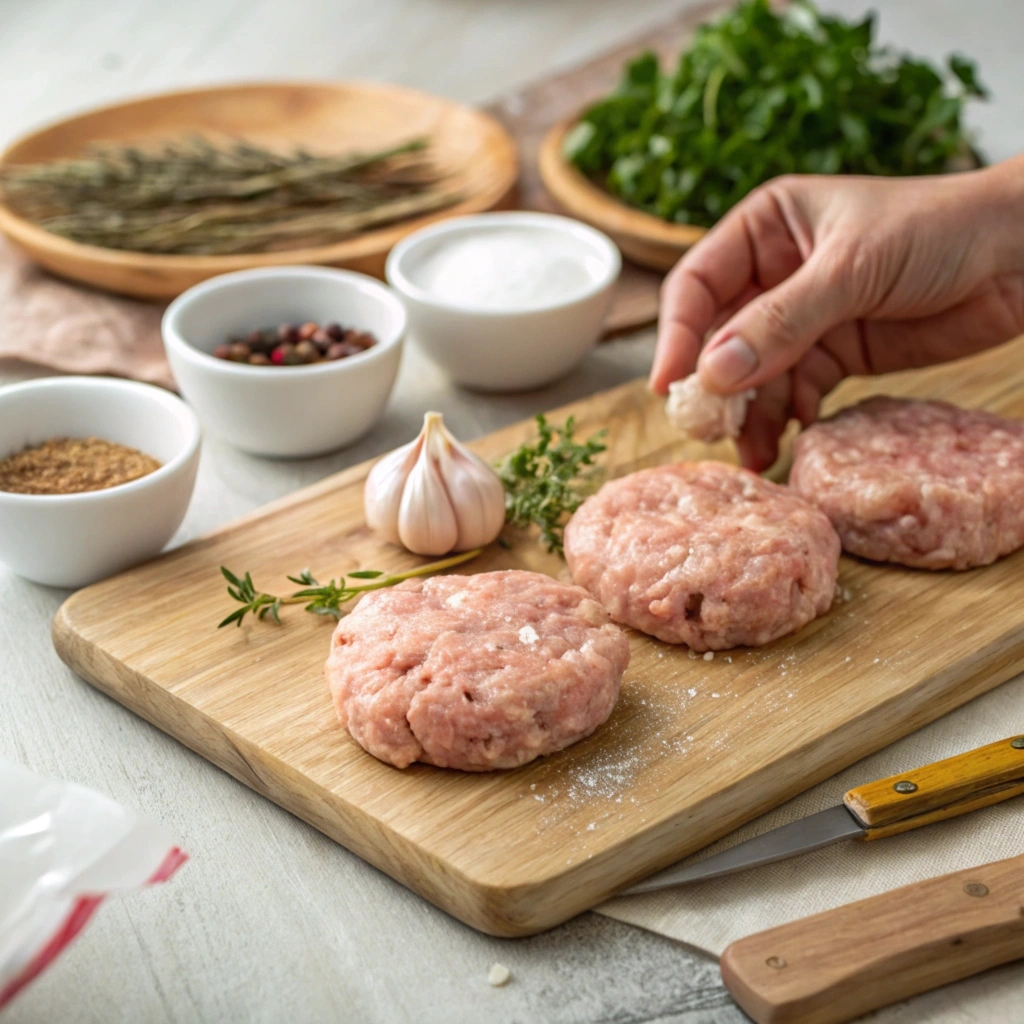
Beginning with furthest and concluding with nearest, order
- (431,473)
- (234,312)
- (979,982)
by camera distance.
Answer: (234,312) < (431,473) < (979,982)

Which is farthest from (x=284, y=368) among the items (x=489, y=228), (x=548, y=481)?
(x=489, y=228)

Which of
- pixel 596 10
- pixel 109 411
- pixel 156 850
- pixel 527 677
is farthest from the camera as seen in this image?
pixel 596 10

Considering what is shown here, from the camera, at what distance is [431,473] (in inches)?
119

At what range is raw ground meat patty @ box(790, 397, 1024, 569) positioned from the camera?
9.69ft

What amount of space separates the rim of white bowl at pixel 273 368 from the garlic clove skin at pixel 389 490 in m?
0.47

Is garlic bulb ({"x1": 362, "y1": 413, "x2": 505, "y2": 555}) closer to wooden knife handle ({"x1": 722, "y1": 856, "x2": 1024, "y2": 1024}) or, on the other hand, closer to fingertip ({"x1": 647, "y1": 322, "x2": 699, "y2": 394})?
fingertip ({"x1": 647, "y1": 322, "x2": 699, "y2": 394})

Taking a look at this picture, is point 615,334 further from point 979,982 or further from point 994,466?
point 979,982

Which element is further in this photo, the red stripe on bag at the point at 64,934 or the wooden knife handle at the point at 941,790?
the wooden knife handle at the point at 941,790

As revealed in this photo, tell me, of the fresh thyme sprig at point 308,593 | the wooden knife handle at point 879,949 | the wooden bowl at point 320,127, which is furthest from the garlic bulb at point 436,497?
the wooden bowl at point 320,127

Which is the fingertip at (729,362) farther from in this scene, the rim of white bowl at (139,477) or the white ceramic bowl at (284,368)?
the rim of white bowl at (139,477)

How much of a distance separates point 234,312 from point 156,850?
7.01ft

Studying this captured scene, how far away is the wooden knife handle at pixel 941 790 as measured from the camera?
2.37 metres

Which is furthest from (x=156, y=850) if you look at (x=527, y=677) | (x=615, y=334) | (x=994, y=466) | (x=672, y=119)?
(x=672, y=119)

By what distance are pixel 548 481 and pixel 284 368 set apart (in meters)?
0.82
